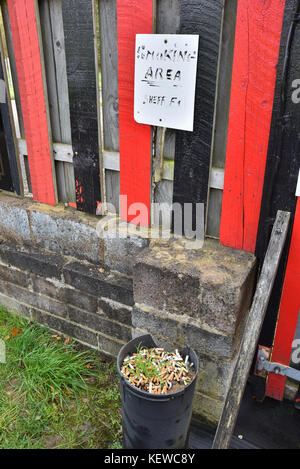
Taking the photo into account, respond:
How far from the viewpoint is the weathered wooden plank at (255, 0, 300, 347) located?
193 cm

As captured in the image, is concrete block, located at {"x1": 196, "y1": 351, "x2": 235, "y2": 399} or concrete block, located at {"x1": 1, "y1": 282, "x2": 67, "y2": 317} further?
concrete block, located at {"x1": 1, "y1": 282, "x2": 67, "y2": 317}

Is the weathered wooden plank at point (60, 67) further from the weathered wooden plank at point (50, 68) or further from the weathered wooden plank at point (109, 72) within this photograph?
the weathered wooden plank at point (109, 72)

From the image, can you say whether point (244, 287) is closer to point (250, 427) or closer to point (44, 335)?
point (250, 427)

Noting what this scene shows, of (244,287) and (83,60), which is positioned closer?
(244,287)

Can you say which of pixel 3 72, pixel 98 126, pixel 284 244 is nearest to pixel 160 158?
pixel 98 126

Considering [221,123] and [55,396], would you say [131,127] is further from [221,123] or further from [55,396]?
[55,396]

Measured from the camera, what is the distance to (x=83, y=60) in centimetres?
261

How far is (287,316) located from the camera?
2592 mm

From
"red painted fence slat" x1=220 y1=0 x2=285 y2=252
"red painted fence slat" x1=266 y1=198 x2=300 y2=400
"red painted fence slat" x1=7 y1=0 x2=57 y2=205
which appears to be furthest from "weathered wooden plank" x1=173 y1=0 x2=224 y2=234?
"red painted fence slat" x1=7 y1=0 x2=57 y2=205

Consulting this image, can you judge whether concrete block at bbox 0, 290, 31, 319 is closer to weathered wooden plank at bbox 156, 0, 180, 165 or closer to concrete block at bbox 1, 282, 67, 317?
concrete block at bbox 1, 282, 67, 317

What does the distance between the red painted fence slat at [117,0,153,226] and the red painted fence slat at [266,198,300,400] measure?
3.55ft

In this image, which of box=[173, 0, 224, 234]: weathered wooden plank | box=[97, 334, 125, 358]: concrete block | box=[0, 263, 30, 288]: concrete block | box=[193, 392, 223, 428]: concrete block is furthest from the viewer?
box=[0, 263, 30, 288]: concrete block

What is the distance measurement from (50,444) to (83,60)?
2811 millimetres

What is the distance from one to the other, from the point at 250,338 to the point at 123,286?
123 centimetres
